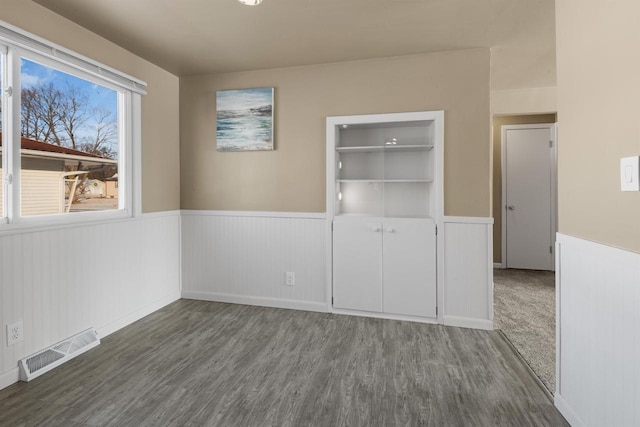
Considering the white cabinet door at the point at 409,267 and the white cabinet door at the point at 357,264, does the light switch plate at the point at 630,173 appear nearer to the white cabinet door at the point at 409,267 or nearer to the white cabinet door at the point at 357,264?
the white cabinet door at the point at 409,267

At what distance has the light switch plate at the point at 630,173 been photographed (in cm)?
118

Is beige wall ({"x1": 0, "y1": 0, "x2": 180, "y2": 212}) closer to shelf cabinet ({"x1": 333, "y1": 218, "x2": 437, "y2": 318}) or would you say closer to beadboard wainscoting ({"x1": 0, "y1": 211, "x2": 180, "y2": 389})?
beadboard wainscoting ({"x1": 0, "y1": 211, "x2": 180, "y2": 389})

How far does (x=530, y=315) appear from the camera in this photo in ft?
10.6

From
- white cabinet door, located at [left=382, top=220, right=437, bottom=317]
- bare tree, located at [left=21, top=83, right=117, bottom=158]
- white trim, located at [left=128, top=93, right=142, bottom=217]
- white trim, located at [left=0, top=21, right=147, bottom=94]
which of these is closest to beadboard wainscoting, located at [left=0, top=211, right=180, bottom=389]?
white trim, located at [left=128, top=93, right=142, bottom=217]

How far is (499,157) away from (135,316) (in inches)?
208

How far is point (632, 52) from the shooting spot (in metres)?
1.23

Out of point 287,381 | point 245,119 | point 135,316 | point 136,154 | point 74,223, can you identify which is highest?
point 245,119

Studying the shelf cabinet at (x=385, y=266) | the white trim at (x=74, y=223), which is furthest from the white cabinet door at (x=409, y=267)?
the white trim at (x=74, y=223)

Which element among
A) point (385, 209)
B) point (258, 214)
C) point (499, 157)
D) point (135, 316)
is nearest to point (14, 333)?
point (135, 316)

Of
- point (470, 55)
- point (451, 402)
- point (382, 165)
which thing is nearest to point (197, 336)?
point (451, 402)

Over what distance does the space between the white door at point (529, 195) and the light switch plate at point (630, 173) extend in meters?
4.24

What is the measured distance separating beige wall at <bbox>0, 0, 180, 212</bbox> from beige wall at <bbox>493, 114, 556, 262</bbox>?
4.55 metres

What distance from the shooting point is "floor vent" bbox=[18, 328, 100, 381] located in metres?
Answer: 2.12

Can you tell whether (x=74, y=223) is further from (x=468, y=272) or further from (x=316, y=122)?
(x=468, y=272)
